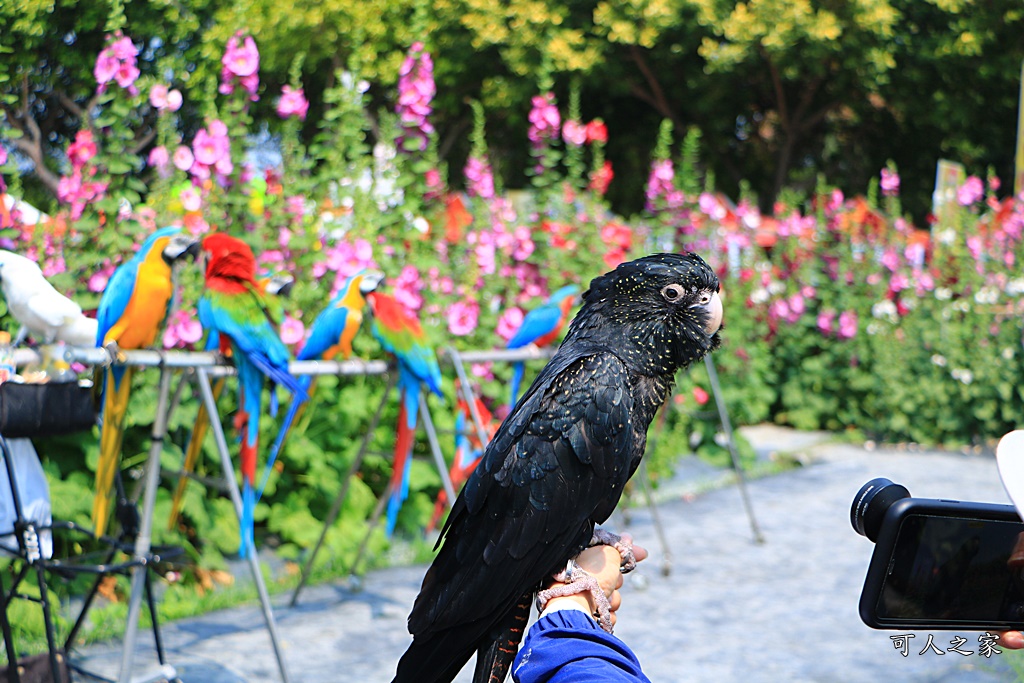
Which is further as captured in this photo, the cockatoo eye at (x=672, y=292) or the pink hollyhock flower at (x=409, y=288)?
the pink hollyhock flower at (x=409, y=288)

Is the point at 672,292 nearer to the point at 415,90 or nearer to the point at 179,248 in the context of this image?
the point at 179,248

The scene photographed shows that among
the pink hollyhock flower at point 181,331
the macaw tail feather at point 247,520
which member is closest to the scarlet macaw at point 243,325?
the macaw tail feather at point 247,520

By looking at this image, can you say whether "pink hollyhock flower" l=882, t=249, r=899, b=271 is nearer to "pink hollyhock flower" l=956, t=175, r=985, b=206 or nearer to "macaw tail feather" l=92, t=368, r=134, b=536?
"pink hollyhock flower" l=956, t=175, r=985, b=206

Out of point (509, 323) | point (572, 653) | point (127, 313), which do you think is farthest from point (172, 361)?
point (509, 323)

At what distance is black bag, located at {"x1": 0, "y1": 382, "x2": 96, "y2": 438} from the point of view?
6.66 ft

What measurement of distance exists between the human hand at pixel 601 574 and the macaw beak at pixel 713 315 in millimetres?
440

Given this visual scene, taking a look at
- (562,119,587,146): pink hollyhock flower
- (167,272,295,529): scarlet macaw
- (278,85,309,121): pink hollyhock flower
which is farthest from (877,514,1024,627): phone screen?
(562,119,587,146): pink hollyhock flower

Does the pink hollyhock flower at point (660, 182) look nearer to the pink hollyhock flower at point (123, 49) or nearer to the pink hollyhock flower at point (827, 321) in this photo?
the pink hollyhock flower at point (827, 321)

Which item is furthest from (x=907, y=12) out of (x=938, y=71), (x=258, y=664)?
(x=258, y=664)

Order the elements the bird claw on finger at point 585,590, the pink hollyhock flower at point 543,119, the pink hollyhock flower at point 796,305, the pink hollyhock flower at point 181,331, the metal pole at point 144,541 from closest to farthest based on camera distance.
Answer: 1. the bird claw on finger at point 585,590
2. the metal pole at point 144,541
3. the pink hollyhock flower at point 181,331
4. the pink hollyhock flower at point 543,119
5. the pink hollyhock flower at point 796,305

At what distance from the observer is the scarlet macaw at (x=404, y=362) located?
10.4ft

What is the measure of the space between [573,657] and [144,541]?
173 cm

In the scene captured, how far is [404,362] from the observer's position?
3.18 metres

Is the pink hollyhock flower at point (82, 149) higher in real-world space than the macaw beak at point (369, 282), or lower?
higher
